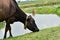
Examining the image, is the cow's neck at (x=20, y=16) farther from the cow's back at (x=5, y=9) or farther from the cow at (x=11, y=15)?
the cow's back at (x=5, y=9)

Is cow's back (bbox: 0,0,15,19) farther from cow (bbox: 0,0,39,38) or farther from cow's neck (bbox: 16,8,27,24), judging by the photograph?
cow's neck (bbox: 16,8,27,24)

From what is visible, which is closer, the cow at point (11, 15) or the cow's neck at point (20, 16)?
the cow at point (11, 15)

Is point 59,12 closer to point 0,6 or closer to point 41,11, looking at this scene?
point 41,11

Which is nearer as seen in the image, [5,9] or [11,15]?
[5,9]

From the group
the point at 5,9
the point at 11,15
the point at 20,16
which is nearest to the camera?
the point at 5,9

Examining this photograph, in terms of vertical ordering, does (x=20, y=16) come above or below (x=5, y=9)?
below

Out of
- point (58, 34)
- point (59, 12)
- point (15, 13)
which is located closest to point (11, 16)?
point (15, 13)

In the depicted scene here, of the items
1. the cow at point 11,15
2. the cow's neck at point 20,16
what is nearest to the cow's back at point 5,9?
the cow at point 11,15

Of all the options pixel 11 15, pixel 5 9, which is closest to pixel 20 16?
pixel 11 15

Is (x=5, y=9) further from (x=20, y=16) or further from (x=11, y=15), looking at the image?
(x=20, y=16)

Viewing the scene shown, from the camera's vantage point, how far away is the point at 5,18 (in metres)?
12.7

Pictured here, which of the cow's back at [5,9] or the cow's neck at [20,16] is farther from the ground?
the cow's back at [5,9]

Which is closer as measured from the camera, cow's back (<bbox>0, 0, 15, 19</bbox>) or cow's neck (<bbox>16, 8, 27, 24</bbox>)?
cow's back (<bbox>0, 0, 15, 19</bbox>)

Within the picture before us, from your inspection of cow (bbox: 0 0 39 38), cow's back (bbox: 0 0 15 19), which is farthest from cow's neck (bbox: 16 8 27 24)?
cow's back (bbox: 0 0 15 19)
